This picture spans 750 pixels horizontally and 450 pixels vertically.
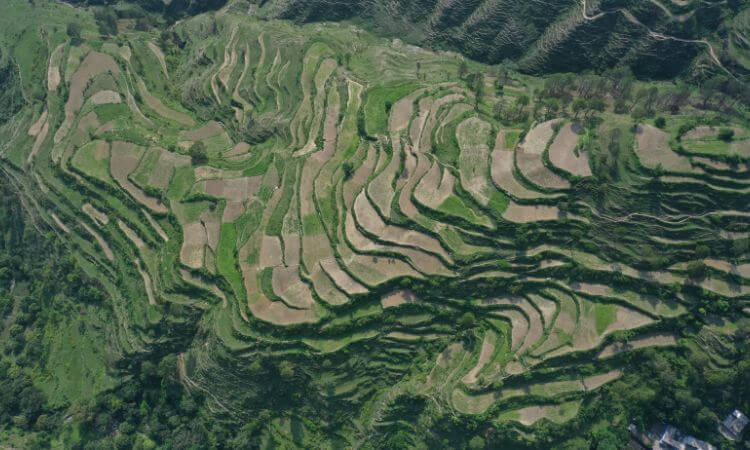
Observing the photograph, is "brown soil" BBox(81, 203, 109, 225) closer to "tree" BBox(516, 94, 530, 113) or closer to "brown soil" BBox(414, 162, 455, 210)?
"brown soil" BBox(414, 162, 455, 210)

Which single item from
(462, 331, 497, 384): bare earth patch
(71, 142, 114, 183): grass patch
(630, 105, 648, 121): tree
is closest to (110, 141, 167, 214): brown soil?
(71, 142, 114, 183): grass patch

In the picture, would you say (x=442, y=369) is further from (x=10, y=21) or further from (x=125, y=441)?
(x=10, y=21)

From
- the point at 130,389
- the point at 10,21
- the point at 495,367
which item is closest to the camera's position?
the point at 495,367

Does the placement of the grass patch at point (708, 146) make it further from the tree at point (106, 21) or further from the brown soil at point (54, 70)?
the tree at point (106, 21)

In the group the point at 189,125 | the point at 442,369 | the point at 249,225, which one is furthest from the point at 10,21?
the point at 442,369

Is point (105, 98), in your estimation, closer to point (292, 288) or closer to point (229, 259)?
point (229, 259)

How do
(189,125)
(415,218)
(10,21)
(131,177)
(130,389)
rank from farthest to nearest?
1. (10,21)
2. (189,125)
3. (131,177)
4. (130,389)
5. (415,218)
